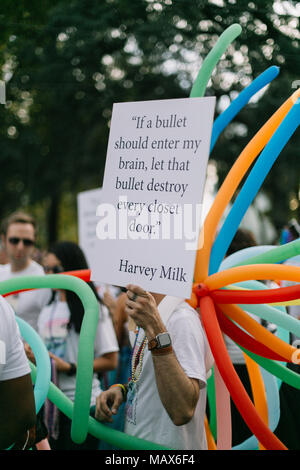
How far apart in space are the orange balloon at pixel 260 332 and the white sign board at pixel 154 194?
1.36 feet

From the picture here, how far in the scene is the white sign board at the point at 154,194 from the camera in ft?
5.67

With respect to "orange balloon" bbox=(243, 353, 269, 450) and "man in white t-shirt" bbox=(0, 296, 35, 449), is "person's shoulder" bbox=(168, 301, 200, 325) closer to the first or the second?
"man in white t-shirt" bbox=(0, 296, 35, 449)

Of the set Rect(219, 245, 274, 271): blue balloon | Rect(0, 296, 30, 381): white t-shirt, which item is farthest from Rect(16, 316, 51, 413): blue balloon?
Rect(219, 245, 274, 271): blue balloon

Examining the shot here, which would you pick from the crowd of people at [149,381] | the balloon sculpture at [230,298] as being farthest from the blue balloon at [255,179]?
the crowd of people at [149,381]

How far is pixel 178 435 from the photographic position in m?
1.87

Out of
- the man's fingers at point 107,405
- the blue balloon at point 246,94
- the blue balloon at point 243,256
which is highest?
the blue balloon at point 246,94

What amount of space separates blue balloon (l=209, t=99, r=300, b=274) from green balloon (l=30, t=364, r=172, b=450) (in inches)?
27.9

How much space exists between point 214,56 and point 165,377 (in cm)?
130

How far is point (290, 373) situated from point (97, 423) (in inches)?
32.3

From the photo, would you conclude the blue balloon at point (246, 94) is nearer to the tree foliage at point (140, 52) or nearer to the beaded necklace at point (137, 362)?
the beaded necklace at point (137, 362)

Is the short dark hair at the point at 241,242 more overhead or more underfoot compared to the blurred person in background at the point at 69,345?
more overhead

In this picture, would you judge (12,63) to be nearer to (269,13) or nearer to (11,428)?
(269,13)

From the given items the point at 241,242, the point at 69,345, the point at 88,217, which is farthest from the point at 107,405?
the point at 88,217
